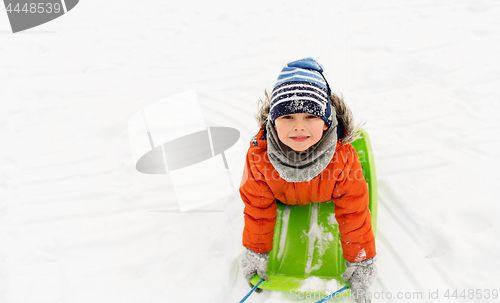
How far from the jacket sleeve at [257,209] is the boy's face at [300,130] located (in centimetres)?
23

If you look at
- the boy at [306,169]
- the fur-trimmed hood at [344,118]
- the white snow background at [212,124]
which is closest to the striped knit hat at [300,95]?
the boy at [306,169]

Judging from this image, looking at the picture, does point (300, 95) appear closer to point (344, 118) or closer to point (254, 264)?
point (344, 118)

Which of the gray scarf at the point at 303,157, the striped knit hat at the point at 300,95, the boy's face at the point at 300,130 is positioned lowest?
the gray scarf at the point at 303,157

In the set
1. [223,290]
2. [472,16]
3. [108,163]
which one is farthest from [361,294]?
[472,16]

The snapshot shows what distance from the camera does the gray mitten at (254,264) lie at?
4.67 ft

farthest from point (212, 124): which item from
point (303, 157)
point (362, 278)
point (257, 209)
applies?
point (362, 278)

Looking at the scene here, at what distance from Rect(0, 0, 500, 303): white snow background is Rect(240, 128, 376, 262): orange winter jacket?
24 centimetres

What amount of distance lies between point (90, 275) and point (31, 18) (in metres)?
3.37

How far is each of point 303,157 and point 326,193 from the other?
0.27 meters

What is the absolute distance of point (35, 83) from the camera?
2.85 metres

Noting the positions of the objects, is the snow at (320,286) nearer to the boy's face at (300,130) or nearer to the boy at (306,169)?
the boy at (306,169)

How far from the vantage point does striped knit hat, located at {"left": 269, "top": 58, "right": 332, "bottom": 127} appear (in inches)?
44.3

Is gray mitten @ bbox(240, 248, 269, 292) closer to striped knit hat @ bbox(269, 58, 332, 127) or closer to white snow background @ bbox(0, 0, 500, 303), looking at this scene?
white snow background @ bbox(0, 0, 500, 303)

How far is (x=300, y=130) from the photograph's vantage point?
1146mm
